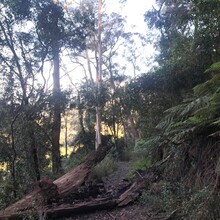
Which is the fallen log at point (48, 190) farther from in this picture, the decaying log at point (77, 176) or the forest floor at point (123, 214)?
the forest floor at point (123, 214)

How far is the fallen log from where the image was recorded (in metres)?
4.93

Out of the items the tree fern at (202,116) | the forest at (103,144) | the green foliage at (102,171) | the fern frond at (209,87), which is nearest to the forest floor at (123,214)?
the forest at (103,144)

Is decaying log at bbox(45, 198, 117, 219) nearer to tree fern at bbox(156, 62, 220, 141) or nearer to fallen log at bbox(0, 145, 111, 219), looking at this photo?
fallen log at bbox(0, 145, 111, 219)

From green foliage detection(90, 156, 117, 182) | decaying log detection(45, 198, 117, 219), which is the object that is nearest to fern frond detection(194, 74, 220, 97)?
decaying log detection(45, 198, 117, 219)

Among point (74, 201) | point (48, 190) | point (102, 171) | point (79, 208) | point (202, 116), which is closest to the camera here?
point (202, 116)

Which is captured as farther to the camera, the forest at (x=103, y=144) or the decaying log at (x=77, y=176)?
the decaying log at (x=77, y=176)

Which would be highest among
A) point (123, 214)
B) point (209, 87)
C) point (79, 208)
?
point (209, 87)

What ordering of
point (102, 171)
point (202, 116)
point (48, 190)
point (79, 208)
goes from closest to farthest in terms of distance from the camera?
point (202, 116) → point (79, 208) → point (48, 190) → point (102, 171)

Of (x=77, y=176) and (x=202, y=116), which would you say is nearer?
(x=202, y=116)

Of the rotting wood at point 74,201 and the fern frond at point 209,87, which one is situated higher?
the fern frond at point 209,87

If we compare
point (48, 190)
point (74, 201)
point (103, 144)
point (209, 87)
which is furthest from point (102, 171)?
point (209, 87)

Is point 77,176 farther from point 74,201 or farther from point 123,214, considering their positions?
point 123,214

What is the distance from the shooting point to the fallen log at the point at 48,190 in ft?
16.2

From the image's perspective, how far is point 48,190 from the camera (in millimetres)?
5633
